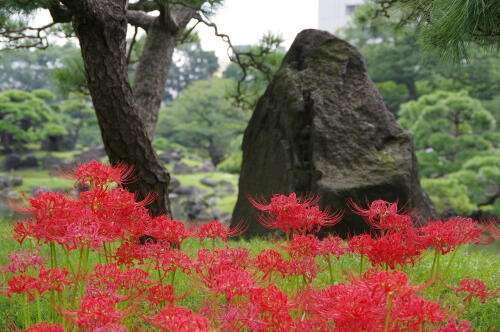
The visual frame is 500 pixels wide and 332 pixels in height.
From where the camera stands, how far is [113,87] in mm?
3301

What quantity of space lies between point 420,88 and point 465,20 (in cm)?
1516

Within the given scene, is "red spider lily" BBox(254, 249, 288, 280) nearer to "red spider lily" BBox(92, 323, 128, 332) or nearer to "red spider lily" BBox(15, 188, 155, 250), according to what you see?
"red spider lily" BBox(15, 188, 155, 250)

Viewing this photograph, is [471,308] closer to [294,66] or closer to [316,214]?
[316,214]

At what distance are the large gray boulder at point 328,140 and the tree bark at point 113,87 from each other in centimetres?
170

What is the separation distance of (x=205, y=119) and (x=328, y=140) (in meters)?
17.2

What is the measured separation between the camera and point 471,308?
252 cm

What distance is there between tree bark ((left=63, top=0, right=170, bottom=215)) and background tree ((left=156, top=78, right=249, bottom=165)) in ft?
54.7

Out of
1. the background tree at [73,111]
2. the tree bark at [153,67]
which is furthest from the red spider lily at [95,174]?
the background tree at [73,111]

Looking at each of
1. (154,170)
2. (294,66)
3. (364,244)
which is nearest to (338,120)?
(294,66)

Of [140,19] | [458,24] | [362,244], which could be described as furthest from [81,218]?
[140,19]

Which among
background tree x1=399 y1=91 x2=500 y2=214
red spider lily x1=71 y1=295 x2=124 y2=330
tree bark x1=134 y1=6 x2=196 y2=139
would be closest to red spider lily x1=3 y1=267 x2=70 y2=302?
red spider lily x1=71 y1=295 x2=124 y2=330

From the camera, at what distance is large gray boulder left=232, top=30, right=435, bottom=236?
446 cm

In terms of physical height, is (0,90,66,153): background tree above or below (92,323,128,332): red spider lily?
above

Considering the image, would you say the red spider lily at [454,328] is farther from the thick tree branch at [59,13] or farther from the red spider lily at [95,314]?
the thick tree branch at [59,13]
